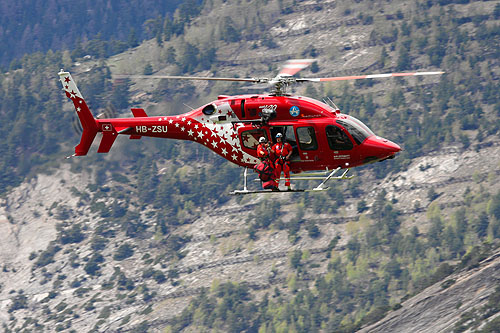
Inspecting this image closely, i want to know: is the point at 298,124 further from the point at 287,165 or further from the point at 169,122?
the point at 169,122

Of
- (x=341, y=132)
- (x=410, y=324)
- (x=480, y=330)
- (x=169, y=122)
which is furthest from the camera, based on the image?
(x=410, y=324)

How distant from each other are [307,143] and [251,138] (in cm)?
293

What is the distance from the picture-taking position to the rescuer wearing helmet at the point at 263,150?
162 ft

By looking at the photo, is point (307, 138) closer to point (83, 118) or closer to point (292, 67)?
point (292, 67)

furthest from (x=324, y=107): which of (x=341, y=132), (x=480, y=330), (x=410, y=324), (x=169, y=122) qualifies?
(x=410, y=324)

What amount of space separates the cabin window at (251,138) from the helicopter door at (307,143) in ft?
6.72

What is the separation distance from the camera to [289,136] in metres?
49.9

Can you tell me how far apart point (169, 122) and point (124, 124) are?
3.08 meters

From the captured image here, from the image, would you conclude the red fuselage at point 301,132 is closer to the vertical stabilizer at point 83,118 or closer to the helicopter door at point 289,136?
the helicopter door at point 289,136

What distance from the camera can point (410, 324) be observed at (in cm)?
19912

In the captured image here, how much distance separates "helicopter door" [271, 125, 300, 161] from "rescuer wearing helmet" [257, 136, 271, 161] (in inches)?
23.6

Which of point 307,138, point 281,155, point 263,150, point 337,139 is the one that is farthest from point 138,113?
point 337,139

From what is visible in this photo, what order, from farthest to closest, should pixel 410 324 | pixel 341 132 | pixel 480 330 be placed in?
pixel 410 324, pixel 480 330, pixel 341 132

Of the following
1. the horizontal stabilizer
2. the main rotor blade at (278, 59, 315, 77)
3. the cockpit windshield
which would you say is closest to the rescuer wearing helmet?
the main rotor blade at (278, 59, 315, 77)
